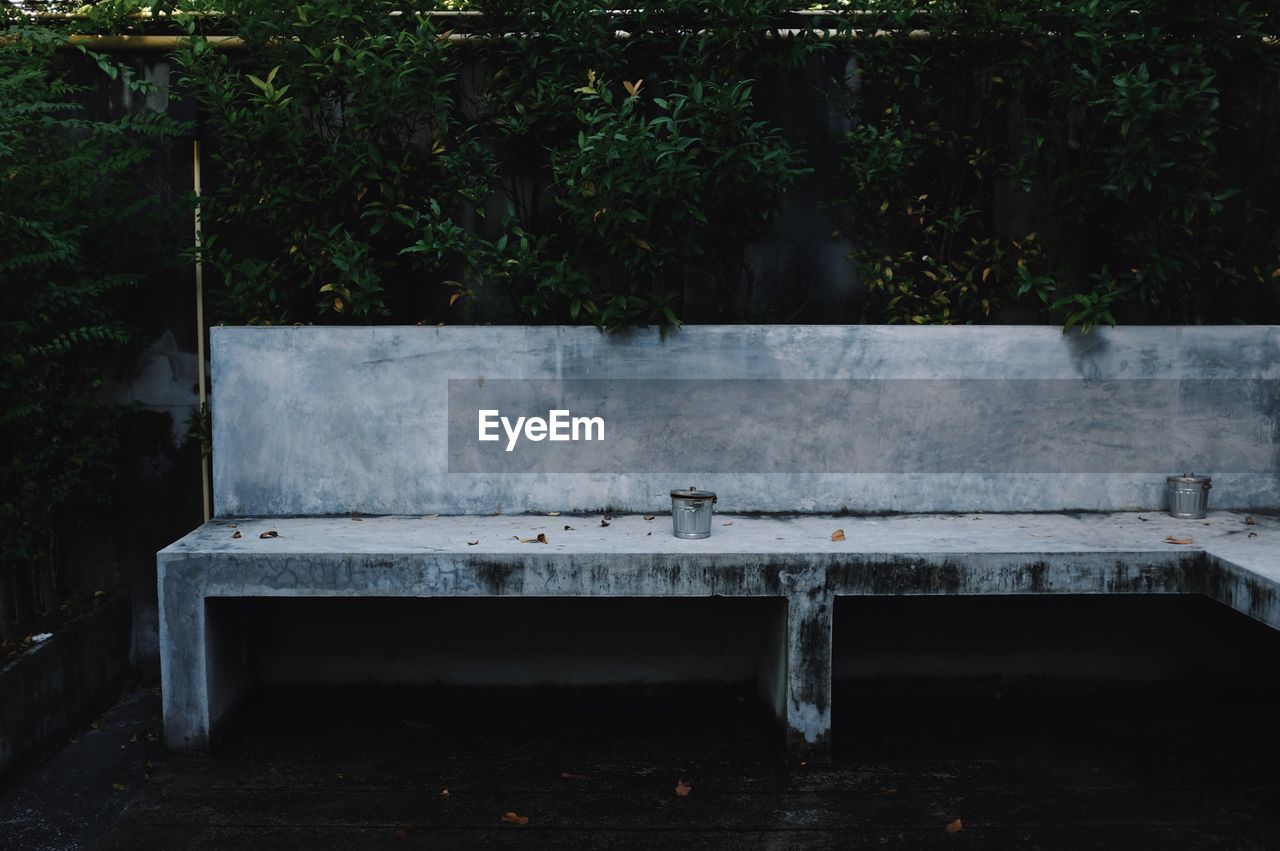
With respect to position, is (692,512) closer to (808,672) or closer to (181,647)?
(808,672)

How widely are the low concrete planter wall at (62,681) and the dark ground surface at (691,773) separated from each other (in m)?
0.12

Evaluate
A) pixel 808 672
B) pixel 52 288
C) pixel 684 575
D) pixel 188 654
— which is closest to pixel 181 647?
pixel 188 654

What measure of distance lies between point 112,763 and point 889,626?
120 inches

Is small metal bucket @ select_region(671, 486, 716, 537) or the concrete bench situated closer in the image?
small metal bucket @ select_region(671, 486, 716, 537)

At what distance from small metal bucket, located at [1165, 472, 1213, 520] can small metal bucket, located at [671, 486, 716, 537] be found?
1973 mm

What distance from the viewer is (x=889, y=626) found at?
4438mm

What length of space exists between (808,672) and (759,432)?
1.07 m

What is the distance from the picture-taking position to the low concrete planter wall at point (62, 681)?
3.52m

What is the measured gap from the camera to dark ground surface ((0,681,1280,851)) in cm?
316

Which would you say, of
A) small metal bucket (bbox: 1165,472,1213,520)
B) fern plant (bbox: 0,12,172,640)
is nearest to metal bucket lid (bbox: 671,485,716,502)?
small metal bucket (bbox: 1165,472,1213,520)

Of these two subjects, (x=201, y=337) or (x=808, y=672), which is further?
(x=201, y=337)

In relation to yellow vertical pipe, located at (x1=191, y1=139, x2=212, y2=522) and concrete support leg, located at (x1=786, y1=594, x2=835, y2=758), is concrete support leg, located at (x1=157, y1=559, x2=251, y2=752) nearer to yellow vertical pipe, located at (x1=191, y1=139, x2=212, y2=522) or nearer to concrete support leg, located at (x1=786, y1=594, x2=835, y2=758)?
yellow vertical pipe, located at (x1=191, y1=139, x2=212, y2=522)

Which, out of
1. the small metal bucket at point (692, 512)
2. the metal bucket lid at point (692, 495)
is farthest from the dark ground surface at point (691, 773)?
the metal bucket lid at point (692, 495)

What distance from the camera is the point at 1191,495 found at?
13.9ft
